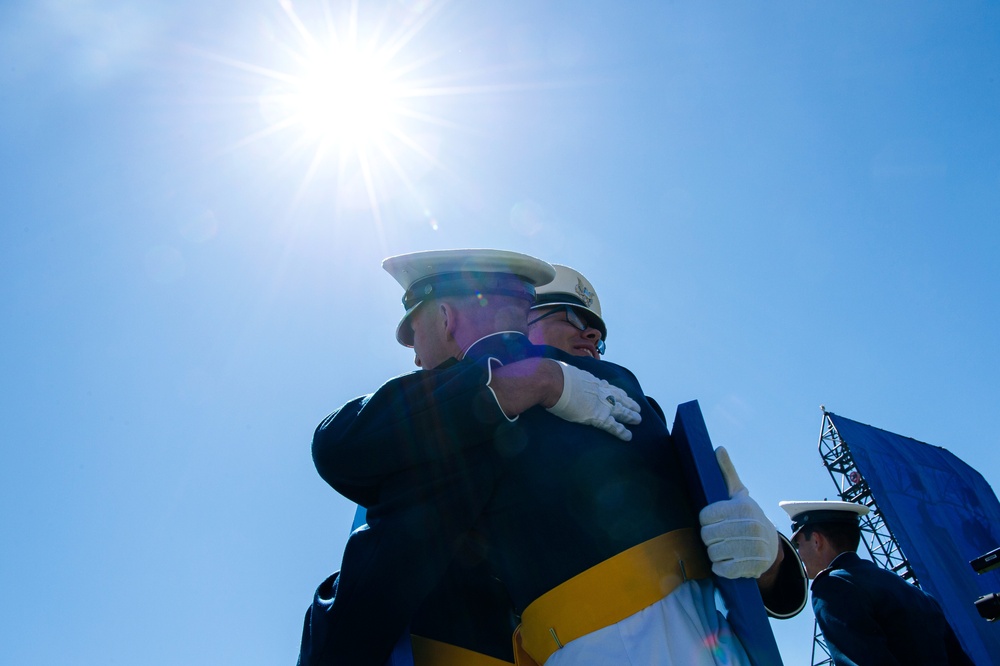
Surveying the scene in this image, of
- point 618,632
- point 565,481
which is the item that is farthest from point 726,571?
point 565,481

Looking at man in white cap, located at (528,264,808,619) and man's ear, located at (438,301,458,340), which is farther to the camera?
man in white cap, located at (528,264,808,619)

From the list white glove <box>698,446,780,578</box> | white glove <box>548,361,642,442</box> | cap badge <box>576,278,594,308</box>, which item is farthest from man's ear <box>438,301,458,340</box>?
cap badge <box>576,278,594,308</box>

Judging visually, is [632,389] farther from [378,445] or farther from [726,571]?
[378,445]

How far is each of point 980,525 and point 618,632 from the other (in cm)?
1141

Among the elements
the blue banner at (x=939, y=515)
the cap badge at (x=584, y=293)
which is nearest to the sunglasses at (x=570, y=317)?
the cap badge at (x=584, y=293)

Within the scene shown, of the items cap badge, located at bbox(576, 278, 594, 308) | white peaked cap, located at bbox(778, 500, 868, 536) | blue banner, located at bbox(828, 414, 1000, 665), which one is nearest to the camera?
cap badge, located at bbox(576, 278, 594, 308)

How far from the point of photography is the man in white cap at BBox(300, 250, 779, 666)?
139cm

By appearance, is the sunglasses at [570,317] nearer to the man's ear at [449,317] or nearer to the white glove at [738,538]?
the man's ear at [449,317]

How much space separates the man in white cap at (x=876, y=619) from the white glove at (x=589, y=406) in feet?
7.22

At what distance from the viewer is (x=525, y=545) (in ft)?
4.89

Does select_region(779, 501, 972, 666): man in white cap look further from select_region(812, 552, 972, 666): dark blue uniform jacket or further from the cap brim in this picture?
the cap brim

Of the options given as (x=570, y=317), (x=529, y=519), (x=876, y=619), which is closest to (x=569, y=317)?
(x=570, y=317)

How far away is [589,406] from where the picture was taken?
160 centimetres

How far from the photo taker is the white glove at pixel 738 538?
142 centimetres
